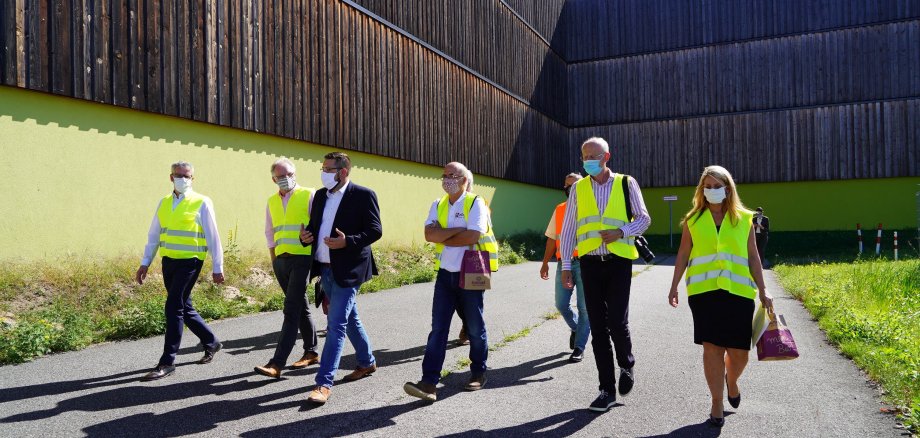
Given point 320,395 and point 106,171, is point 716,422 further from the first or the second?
point 106,171

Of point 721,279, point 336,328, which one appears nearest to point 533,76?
point 336,328

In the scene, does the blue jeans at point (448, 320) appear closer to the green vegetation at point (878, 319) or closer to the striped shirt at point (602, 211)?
the striped shirt at point (602, 211)

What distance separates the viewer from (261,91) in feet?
42.6

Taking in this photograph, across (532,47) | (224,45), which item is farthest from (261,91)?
(532,47)

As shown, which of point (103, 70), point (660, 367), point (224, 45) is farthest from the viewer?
point (224, 45)

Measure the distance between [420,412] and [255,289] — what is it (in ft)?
22.9

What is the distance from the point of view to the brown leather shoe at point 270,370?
5.49 metres

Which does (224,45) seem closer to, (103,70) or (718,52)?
(103,70)

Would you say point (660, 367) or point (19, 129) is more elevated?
point (19, 129)

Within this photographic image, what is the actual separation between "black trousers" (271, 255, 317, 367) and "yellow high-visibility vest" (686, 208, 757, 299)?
3.04 m

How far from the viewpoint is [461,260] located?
5137 mm

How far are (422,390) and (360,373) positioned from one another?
39.3 inches

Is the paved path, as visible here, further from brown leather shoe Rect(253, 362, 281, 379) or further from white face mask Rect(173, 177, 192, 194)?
white face mask Rect(173, 177, 192, 194)

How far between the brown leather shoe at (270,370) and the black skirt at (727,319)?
11.3 ft
